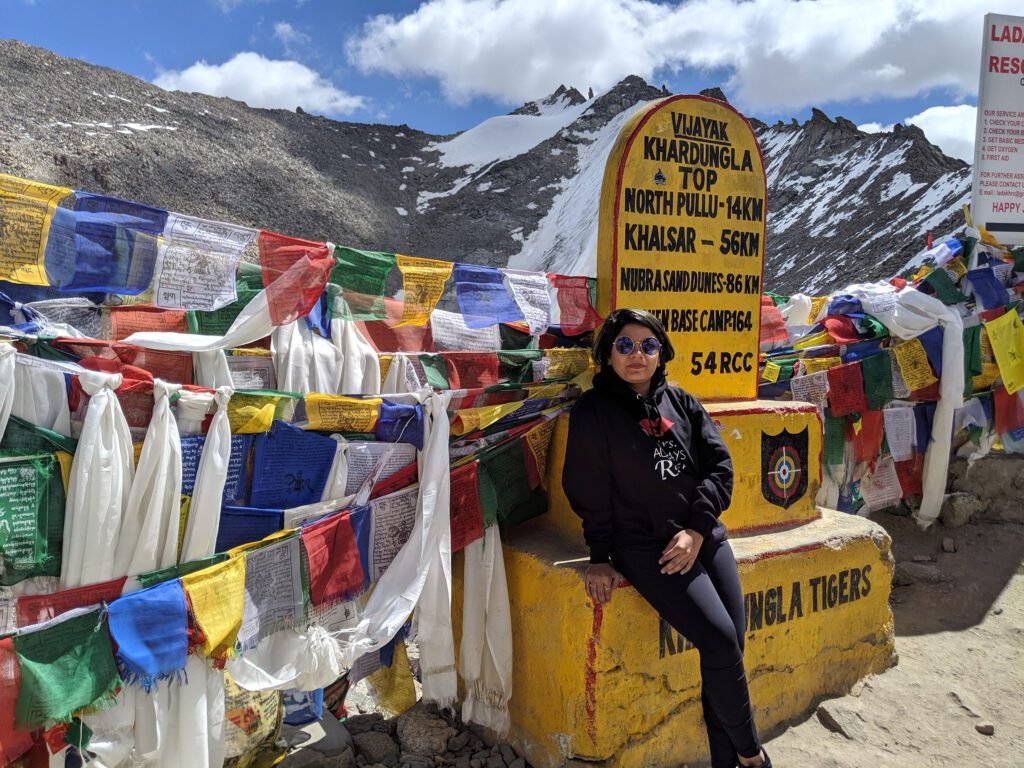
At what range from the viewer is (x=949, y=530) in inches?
201

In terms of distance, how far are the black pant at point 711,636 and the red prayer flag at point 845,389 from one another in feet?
7.81

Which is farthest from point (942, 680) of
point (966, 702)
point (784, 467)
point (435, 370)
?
point (435, 370)

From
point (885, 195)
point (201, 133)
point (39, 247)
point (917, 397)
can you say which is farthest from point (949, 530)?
point (201, 133)

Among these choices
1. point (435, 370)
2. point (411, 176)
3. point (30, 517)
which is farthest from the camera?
point (411, 176)

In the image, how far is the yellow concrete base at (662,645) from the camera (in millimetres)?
2732

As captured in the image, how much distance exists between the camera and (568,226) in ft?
133

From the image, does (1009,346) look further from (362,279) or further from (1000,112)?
(362,279)

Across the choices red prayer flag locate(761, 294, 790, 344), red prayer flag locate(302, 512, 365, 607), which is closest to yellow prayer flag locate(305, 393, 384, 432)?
red prayer flag locate(302, 512, 365, 607)

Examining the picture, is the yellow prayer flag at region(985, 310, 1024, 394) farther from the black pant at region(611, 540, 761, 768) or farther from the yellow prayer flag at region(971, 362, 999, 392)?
the black pant at region(611, 540, 761, 768)

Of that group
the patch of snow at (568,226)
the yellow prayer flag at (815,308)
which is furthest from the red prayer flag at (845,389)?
the patch of snow at (568,226)

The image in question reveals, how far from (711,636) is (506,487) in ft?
3.24

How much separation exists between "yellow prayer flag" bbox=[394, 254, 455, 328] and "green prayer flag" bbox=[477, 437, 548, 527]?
2.10 feet

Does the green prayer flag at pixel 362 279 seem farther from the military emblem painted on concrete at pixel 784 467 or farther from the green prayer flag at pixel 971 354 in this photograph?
the green prayer flag at pixel 971 354

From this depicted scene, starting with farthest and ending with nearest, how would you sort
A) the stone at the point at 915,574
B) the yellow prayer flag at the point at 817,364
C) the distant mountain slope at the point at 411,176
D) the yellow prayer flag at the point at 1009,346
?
the distant mountain slope at the point at 411,176
the yellow prayer flag at the point at 1009,346
the stone at the point at 915,574
the yellow prayer flag at the point at 817,364
